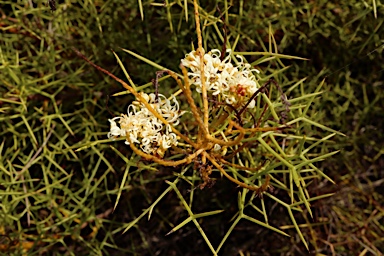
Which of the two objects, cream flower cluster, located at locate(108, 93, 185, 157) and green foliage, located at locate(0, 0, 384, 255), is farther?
green foliage, located at locate(0, 0, 384, 255)

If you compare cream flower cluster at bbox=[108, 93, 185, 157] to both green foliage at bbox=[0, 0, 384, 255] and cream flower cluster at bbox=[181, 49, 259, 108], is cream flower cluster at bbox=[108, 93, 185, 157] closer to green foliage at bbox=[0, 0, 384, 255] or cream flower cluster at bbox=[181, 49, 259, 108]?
cream flower cluster at bbox=[181, 49, 259, 108]

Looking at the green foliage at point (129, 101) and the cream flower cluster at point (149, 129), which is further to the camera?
the green foliage at point (129, 101)

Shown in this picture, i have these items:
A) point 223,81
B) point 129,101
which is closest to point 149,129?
point 223,81

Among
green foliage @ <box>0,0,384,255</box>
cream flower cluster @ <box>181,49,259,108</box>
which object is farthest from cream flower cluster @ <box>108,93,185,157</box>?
green foliage @ <box>0,0,384,255</box>

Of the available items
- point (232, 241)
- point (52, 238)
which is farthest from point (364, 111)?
point (52, 238)

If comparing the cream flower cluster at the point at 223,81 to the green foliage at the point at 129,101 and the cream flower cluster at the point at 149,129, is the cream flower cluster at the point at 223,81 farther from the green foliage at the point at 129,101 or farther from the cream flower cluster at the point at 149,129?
the green foliage at the point at 129,101

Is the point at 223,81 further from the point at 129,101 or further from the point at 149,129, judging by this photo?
the point at 129,101

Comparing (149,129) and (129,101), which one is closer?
(149,129)

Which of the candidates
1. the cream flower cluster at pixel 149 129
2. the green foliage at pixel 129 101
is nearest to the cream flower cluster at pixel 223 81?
the cream flower cluster at pixel 149 129

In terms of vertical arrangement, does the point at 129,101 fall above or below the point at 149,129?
below
